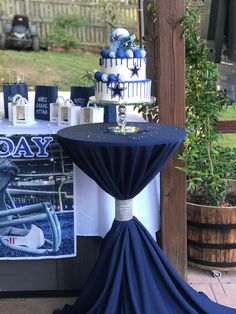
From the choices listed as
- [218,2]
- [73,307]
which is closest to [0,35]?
[218,2]

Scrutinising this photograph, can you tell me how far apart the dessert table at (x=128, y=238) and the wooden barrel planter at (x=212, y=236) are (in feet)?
1.61

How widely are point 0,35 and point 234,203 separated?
8.54 m

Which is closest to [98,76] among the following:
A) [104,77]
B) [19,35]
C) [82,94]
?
[104,77]

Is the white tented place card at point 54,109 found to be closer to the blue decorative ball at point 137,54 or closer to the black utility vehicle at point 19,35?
the blue decorative ball at point 137,54

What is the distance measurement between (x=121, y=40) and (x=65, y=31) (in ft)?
28.6

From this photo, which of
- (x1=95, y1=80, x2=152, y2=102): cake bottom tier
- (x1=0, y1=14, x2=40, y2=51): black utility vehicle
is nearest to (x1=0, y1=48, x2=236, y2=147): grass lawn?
(x1=0, y1=14, x2=40, y2=51): black utility vehicle

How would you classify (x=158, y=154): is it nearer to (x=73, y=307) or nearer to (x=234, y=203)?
(x=73, y=307)

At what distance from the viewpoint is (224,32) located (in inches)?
120

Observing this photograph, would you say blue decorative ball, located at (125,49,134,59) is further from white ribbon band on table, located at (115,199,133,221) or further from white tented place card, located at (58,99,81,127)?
white ribbon band on table, located at (115,199,133,221)

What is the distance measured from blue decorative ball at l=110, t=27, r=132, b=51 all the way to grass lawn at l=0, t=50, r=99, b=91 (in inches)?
202

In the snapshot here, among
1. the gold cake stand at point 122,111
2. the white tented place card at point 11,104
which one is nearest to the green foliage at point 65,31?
the white tented place card at point 11,104

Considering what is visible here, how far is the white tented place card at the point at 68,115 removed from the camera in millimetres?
2588

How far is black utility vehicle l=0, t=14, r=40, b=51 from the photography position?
34.1 feet

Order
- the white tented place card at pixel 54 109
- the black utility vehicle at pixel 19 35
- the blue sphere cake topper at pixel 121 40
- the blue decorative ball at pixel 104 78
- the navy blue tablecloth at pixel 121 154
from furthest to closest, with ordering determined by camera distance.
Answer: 1. the black utility vehicle at pixel 19 35
2. the white tented place card at pixel 54 109
3. the blue sphere cake topper at pixel 121 40
4. the blue decorative ball at pixel 104 78
5. the navy blue tablecloth at pixel 121 154
